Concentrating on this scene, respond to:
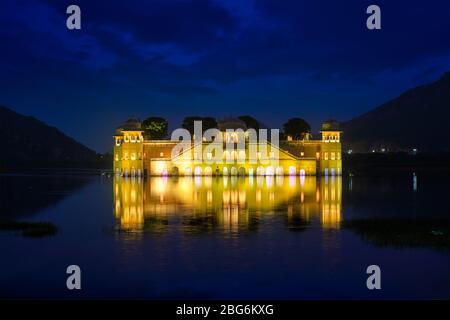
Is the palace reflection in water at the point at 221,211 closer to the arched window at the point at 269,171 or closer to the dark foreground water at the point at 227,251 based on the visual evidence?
the dark foreground water at the point at 227,251

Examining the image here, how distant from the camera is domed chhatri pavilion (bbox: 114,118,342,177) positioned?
10325 cm

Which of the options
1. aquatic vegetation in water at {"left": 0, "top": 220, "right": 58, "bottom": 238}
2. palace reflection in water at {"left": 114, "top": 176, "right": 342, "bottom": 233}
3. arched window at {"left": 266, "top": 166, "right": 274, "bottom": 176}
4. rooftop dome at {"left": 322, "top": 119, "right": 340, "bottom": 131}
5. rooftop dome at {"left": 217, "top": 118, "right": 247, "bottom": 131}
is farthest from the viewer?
rooftop dome at {"left": 217, "top": 118, "right": 247, "bottom": 131}

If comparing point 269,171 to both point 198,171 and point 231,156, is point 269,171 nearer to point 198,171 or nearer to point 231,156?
point 231,156

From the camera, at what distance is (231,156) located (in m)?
104

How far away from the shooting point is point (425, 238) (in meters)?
27.5

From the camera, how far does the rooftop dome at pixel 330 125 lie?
376 ft

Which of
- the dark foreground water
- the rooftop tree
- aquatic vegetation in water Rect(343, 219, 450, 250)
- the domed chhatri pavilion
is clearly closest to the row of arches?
the domed chhatri pavilion

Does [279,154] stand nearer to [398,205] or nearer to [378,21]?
[398,205]

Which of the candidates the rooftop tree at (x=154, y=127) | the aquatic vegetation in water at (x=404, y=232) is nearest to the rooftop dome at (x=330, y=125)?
the rooftop tree at (x=154, y=127)

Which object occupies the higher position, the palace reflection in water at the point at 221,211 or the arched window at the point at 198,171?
the arched window at the point at 198,171

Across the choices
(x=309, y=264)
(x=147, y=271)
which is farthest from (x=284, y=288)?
(x=147, y=271)

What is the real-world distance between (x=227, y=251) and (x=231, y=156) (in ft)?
262

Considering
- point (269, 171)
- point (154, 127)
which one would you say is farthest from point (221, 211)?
point (154, 127)

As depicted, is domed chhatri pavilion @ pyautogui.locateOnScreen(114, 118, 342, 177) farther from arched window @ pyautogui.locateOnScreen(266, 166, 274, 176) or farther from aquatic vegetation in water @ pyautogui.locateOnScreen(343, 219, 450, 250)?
aquatic vegetation in water @ pyautogui.locateOnScreen(343, 219, 450, 250)
